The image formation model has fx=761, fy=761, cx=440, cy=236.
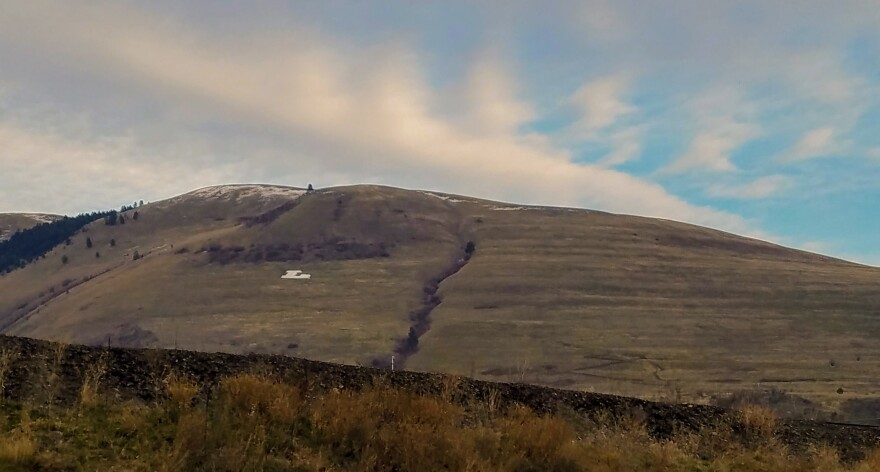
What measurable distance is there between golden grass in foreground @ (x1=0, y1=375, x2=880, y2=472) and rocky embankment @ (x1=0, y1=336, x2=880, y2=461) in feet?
2.21

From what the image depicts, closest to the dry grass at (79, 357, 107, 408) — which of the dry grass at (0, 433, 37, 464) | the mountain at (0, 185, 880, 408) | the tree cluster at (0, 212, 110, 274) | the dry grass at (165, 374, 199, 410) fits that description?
the dry grass at (165, 374, 199, 410)

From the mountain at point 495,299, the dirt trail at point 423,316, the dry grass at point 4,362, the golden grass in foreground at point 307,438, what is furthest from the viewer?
the dirt trail at point 423,316

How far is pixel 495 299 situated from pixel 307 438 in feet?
277

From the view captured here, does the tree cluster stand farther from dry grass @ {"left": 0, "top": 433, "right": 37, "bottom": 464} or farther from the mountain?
dry grass @ {"left": 0, "top": 433, "right": 37, "bottom": 464}

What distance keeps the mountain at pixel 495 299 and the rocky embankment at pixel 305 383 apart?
24835 mm

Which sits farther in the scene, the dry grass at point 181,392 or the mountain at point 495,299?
the mountain at point 495,299

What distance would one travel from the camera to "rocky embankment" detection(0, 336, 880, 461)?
364 inches

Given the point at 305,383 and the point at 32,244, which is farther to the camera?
the point at 32,244

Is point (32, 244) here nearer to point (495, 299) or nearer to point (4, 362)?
point (495, 299)

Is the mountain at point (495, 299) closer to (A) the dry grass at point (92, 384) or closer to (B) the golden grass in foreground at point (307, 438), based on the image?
(B) the golden grass in foreground at point (307, 438)

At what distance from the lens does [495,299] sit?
92.3 m

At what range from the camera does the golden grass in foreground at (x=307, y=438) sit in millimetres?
7297

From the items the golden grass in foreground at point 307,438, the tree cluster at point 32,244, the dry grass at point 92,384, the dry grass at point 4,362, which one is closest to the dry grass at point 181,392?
the golden grass in foreground at point 307,438

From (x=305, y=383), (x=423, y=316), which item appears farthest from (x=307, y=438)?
(x=423, y=316)
